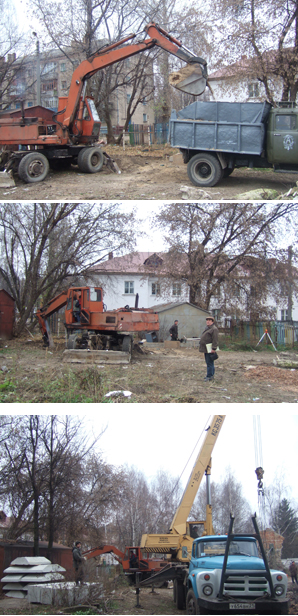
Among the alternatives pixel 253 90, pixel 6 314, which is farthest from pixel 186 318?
pixel 253 90

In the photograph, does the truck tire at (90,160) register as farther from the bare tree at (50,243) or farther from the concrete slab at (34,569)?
the concrete slab at (34,569)

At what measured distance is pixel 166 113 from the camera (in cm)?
2455

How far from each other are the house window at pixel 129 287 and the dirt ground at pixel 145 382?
621cm

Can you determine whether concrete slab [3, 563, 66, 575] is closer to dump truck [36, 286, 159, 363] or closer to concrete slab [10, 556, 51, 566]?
concrete slab [10, 556, 51, 566]

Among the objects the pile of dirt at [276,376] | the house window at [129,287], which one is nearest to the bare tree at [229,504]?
the pile of dirt at [276,376]

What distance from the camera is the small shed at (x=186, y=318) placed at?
57.7 ft

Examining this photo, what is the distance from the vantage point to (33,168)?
Result: 11617 millimetres

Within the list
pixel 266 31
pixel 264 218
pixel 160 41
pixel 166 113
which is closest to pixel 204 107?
pixel 160 41

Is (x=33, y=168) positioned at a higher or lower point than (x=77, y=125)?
lower

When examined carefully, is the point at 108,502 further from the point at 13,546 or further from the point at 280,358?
the point at 280,358

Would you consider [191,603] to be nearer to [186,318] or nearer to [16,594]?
[16,594]

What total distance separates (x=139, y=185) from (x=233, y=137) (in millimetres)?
2500

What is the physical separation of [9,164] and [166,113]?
49.1 feet

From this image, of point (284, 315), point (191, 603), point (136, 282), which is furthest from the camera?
point (284, 315)
